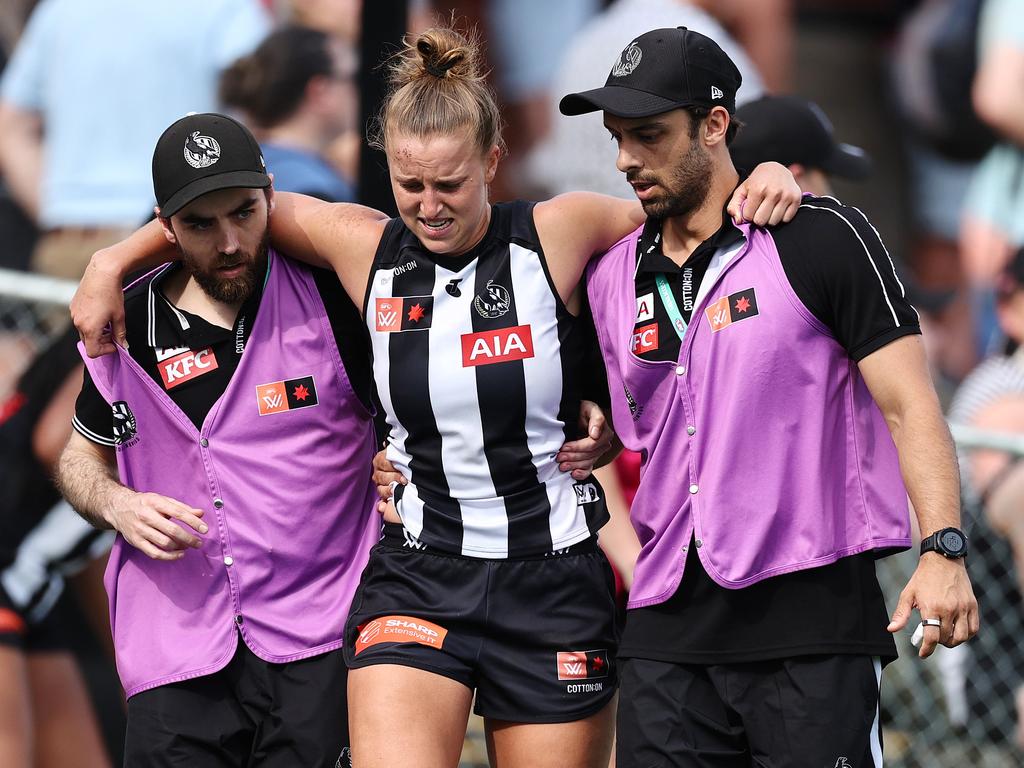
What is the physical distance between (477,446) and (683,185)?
0.81 meters

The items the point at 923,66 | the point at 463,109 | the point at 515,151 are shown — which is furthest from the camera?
the point at 923,66

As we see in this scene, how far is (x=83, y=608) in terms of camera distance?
237 inches

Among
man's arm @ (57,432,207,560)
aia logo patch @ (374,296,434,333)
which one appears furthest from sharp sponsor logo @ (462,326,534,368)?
man's arm @ (57,432,207,560)

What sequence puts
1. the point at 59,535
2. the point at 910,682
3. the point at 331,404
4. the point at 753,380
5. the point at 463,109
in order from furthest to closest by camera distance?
the point at 910,682, the point at 59,535, the point at 331,404, the point at 463,109, the point at 753,380

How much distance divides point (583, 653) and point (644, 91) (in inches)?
54.6

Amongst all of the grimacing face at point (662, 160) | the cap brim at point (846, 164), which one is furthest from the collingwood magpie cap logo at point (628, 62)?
the cap brim at point (846, 164)

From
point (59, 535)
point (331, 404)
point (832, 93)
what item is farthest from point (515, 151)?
point (331, 404)

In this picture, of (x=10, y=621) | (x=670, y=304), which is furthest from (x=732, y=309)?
(x=10, y=621)

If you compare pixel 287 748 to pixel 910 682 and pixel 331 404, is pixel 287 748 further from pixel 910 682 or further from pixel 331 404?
pixel 910 682

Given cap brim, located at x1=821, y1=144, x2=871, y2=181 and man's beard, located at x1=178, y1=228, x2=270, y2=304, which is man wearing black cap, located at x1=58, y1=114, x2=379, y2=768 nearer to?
man's beard, located at x1=178, y1=228, x2=270, y2=304

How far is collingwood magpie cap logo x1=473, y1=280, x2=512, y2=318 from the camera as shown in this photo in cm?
357

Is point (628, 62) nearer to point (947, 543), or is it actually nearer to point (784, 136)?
point (784, 136)

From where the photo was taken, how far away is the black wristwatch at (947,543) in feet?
10.1

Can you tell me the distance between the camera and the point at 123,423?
3.79 meters
